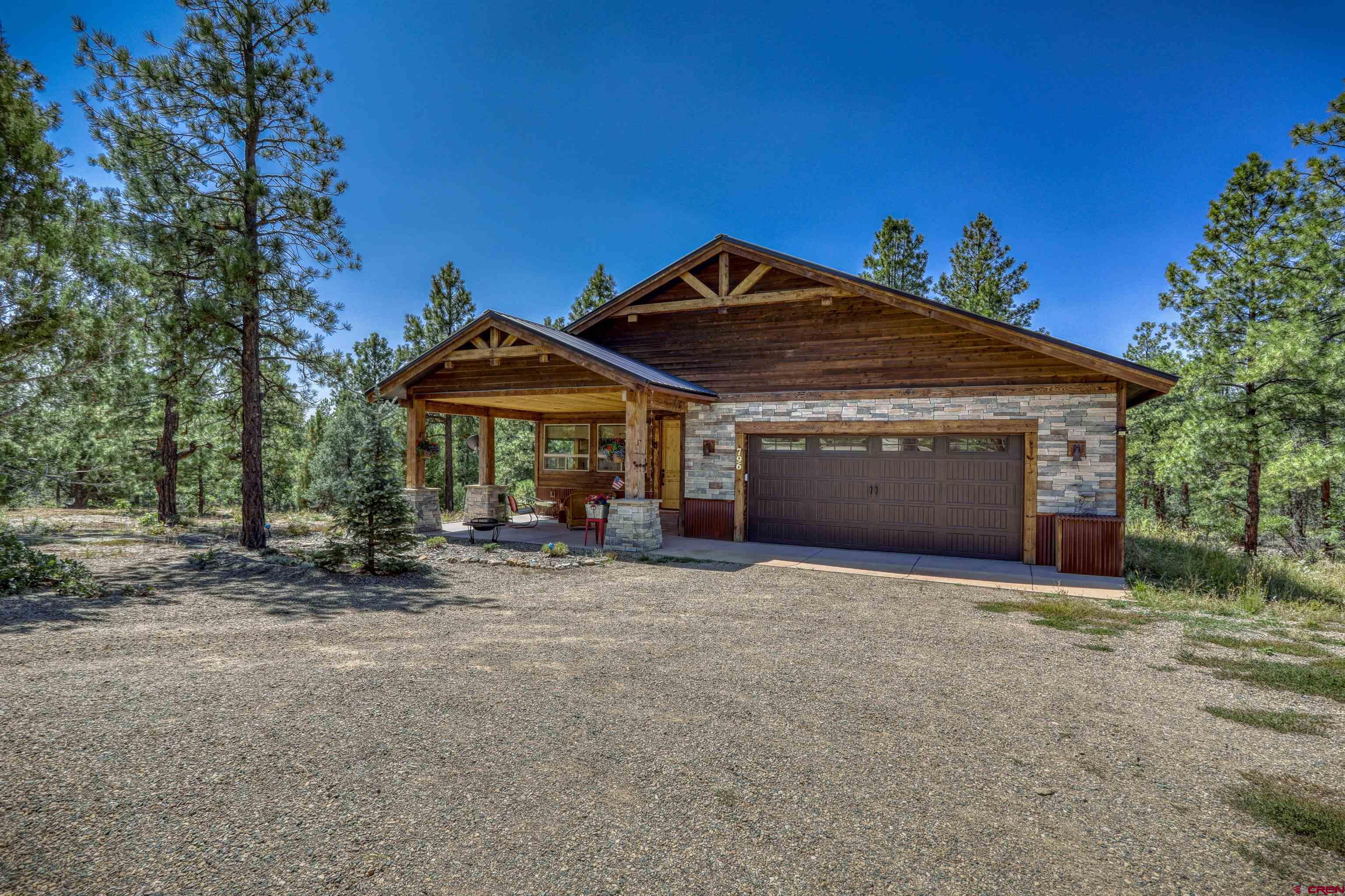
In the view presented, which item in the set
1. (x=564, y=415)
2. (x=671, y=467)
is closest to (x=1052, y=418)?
(x=671, y=467)

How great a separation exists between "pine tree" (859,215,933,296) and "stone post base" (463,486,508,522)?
15.3m

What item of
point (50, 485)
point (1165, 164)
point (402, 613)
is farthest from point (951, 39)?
point (50, 485)

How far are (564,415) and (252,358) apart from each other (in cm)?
716

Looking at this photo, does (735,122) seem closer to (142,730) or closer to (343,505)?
(343,505)

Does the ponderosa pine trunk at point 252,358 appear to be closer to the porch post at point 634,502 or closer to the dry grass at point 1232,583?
the porch post at point 634,502

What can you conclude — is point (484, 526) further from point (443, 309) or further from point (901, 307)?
point (443, 309)

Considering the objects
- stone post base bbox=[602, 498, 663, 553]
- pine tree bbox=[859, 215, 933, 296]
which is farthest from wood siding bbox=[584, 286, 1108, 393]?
pine tree bbox=[859, 215, 933, 296]

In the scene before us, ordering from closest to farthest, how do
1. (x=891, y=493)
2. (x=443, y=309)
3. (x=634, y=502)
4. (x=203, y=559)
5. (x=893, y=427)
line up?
(x=203, y=559), (x=634, y=502), (x=893, y=427), (x=891, y=493), (x=443, y=309)

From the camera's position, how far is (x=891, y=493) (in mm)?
11617

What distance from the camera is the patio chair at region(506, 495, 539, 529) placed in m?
15.0

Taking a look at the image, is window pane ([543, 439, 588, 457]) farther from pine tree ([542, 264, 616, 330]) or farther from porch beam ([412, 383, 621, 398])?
pine tree ([542, 264, 616, 330])

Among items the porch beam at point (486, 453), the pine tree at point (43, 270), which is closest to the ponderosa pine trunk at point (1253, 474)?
the porch beam at point (486, 453)

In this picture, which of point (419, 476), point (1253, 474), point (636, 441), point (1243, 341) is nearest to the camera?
point (636, 441)

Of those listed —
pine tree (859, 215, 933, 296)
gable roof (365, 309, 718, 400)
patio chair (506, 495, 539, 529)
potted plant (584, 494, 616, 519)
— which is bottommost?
patio chair (506, 495, 539, 529)
